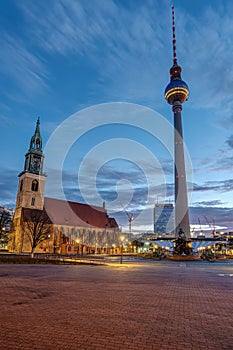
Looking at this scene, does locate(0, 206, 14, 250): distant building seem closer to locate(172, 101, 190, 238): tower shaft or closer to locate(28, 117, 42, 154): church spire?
locate(28, 117, 42, 154): church spire

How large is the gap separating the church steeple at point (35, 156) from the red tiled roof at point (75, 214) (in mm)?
15297

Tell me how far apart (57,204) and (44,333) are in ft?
286

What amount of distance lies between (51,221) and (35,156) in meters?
22.8

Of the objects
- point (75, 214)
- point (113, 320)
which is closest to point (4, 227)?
point (75, 214)

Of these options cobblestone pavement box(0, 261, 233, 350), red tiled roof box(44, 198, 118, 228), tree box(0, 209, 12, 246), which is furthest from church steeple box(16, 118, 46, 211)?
cobblestone pavement box(0, 261, 233, 350)

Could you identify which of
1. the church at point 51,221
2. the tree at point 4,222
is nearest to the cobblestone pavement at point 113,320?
the tree at point 4,222

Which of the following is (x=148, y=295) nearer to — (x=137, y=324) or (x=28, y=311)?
(x=137, y=324)

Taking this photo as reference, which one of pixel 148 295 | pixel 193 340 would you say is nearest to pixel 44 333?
pixel 193 340

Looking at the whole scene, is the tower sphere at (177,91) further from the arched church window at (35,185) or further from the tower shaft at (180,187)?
the arched church window at (35,185)

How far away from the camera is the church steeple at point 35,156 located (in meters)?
75.6

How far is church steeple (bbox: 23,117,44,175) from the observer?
75594mm

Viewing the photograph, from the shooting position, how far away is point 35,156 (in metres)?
76.2

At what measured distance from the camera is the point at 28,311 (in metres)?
8.05

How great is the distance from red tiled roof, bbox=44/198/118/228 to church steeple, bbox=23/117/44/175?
50.2 feet
